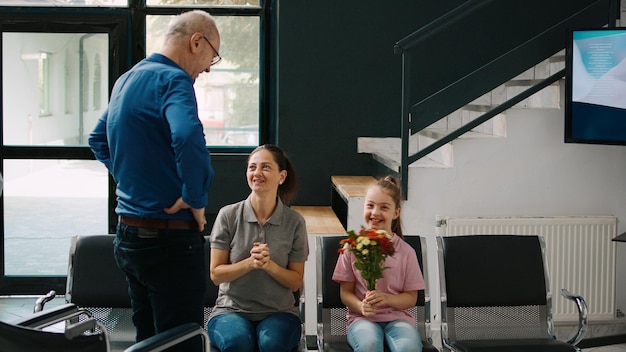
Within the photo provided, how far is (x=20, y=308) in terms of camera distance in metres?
5.94

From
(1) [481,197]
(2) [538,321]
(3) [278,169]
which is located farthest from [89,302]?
(1) [481,197]

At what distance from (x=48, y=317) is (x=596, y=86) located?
3425 mm

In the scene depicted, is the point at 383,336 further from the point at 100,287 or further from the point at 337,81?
the point at 337,81

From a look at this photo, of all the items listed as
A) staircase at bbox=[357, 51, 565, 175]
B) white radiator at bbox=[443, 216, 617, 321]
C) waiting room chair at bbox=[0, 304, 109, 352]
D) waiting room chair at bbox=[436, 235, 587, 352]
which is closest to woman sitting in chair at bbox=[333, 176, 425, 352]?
waiting room chair at bbox=[436, 235, 587, 352]

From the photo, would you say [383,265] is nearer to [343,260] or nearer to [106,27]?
[343,260]

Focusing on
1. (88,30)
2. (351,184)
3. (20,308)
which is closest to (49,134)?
(88,30)

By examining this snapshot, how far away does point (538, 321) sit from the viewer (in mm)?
3883

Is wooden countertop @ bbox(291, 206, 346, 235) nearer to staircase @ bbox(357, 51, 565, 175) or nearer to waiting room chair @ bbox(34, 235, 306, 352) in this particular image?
staircase @ bbox(357, 51, 565, 175)

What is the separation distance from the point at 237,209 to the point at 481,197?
2014mm

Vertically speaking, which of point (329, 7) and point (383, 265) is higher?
point (329, 7)

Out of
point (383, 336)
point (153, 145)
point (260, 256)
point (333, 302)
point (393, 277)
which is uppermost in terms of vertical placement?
point (153, 145)

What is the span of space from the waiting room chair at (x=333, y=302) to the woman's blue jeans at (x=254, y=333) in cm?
17

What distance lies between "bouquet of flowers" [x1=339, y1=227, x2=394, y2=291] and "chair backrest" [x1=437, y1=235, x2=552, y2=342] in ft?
1.50

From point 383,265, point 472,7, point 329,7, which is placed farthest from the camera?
point 329,7
